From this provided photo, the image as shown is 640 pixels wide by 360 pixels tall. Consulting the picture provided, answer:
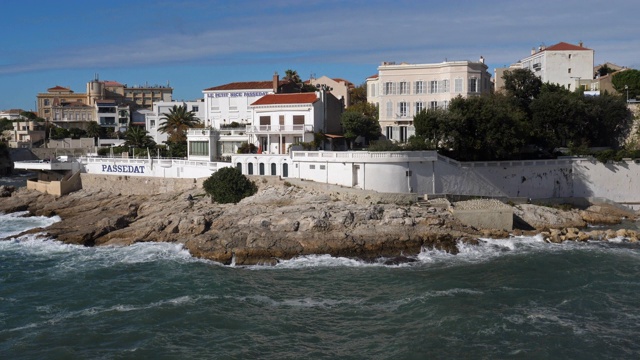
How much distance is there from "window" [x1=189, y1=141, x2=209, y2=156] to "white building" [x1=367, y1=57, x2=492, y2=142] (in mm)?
16192

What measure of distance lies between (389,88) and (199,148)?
702 inches

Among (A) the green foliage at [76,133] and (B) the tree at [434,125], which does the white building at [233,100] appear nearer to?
(B) the tree at [434,125]

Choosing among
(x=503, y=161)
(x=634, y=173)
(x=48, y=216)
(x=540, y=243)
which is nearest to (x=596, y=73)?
(x=634, y=173)

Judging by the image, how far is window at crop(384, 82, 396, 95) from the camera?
180 feet

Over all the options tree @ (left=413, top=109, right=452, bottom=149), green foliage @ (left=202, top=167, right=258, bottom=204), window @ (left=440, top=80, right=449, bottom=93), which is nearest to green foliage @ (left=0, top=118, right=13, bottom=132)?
green foliage @ (left=202, top=167, right=258, bottom=204)

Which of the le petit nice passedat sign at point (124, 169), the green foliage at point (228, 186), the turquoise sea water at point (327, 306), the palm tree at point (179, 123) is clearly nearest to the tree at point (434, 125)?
the turquoise sea water at point (327, 306)

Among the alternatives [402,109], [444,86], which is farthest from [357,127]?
[444,86]

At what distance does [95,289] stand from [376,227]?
15.3 meters

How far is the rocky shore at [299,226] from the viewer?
1310 inches

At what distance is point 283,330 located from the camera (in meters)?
23.1

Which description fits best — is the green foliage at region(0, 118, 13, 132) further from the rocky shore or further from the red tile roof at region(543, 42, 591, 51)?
the red tile roof at region(543, 42, 591, 51)

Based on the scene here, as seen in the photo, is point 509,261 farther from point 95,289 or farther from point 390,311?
point 95,289

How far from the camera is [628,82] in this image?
59094 millimetres

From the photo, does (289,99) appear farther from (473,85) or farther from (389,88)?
(473,85)
